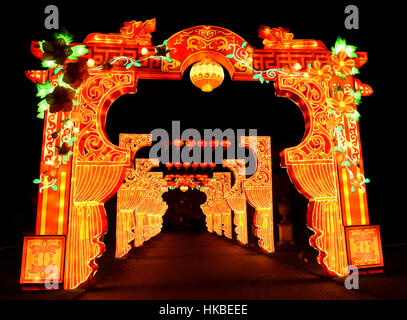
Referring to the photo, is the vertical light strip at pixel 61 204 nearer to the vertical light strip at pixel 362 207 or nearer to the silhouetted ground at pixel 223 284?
the silhouetted ground at pixel 223 284

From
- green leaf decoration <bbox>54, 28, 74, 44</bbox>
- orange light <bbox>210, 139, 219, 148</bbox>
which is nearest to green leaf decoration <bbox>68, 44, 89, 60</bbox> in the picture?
green leaf decoration <bbox>54, 28, 74, 44</bbox>

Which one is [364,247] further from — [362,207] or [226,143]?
[226,143]

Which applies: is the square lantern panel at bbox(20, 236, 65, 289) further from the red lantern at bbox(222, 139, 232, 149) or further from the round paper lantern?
the red lantern at bbox(222, 139, 232, 149)

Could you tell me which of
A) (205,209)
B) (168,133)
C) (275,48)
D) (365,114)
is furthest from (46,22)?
(205,209)

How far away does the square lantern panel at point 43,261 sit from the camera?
391 centimetres

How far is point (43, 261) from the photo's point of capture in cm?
396

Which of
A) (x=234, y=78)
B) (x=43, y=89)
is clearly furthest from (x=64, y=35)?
(x=234, y=78)

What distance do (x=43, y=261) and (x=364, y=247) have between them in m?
4.40

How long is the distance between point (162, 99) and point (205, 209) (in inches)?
636

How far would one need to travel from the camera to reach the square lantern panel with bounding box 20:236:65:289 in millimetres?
3906

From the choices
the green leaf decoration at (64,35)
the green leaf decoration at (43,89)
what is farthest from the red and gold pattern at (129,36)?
the green leaf decoration at (43,89)

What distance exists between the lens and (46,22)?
4246mm

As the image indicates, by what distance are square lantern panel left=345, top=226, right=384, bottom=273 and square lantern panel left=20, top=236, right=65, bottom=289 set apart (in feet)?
13.0

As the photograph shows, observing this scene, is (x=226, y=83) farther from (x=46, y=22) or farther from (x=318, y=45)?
(x=46, y=22)
